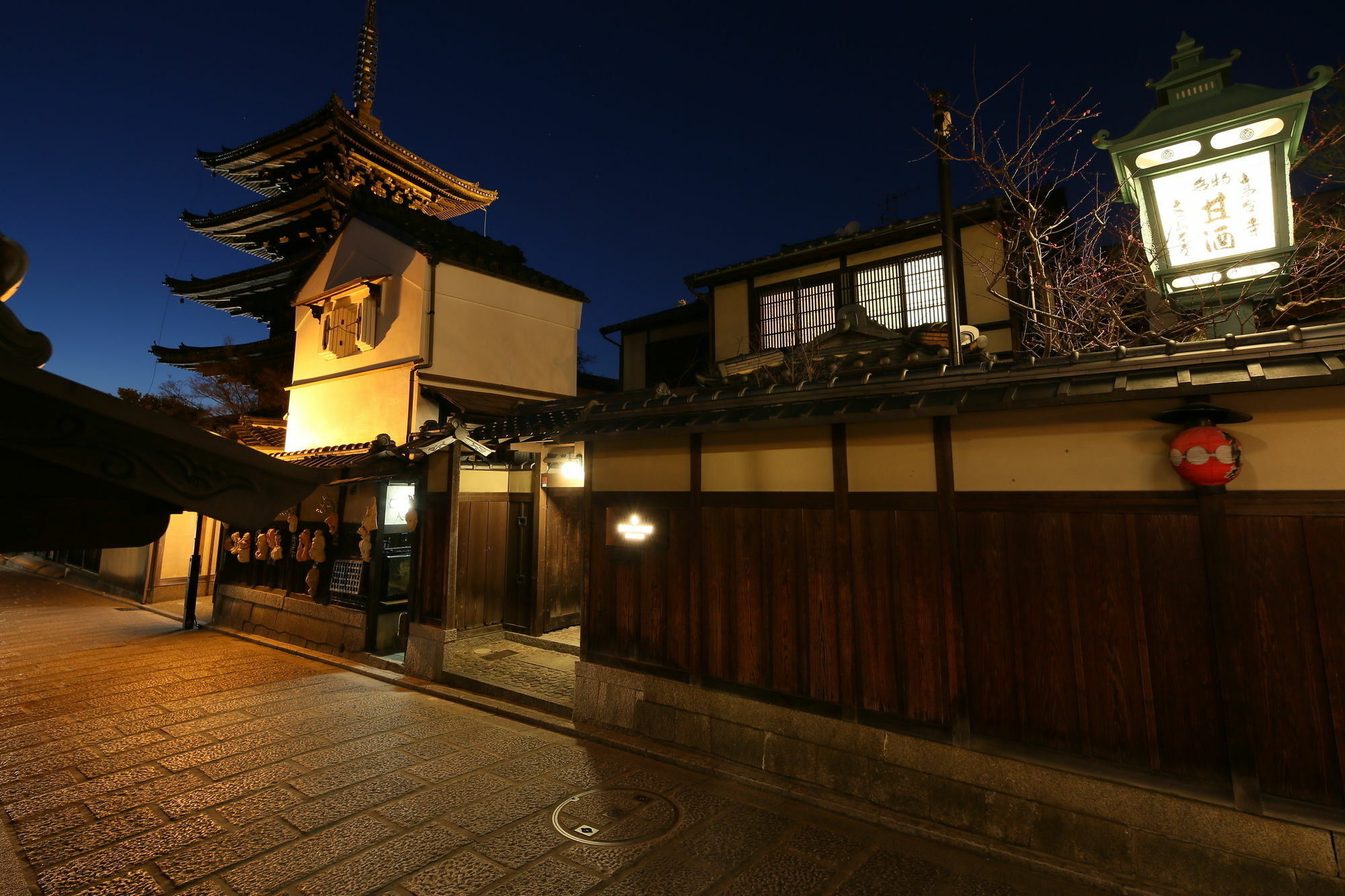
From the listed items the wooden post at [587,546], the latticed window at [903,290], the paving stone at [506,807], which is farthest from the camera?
the latticed window at [903,290]

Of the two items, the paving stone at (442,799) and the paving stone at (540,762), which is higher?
the paving stone at (442,799)

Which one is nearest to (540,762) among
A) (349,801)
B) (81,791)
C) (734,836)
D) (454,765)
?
(454,765)

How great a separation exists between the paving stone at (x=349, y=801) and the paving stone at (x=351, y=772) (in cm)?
20

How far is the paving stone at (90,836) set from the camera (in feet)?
18.8

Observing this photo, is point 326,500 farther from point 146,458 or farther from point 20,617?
point 146,458

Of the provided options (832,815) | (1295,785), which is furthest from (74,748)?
(1295,785)

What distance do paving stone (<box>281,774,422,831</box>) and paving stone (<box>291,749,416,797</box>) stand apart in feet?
0.65

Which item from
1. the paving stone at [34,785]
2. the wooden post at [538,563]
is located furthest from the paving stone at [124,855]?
the wooden post at [538,563]

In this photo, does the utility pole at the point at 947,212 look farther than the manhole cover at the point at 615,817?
Yes

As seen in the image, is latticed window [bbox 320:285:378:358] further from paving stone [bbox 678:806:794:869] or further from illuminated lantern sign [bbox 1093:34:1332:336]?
illuminated lantern sign [bbox 1093:34:1332:336]

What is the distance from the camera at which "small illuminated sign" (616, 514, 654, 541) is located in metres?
8.78

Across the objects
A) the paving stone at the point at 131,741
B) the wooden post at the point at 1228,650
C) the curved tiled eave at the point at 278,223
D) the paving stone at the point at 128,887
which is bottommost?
the paving stone at the point at 128,887

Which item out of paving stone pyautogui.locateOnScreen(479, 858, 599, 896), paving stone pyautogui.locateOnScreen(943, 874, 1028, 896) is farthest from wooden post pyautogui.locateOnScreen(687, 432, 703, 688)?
paving stone pyautogui.locateOnScreen(943, 874, 1028, 896)

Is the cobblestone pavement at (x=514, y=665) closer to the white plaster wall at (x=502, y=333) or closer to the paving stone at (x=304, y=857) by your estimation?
the paving stone at (x=304, y=857)
